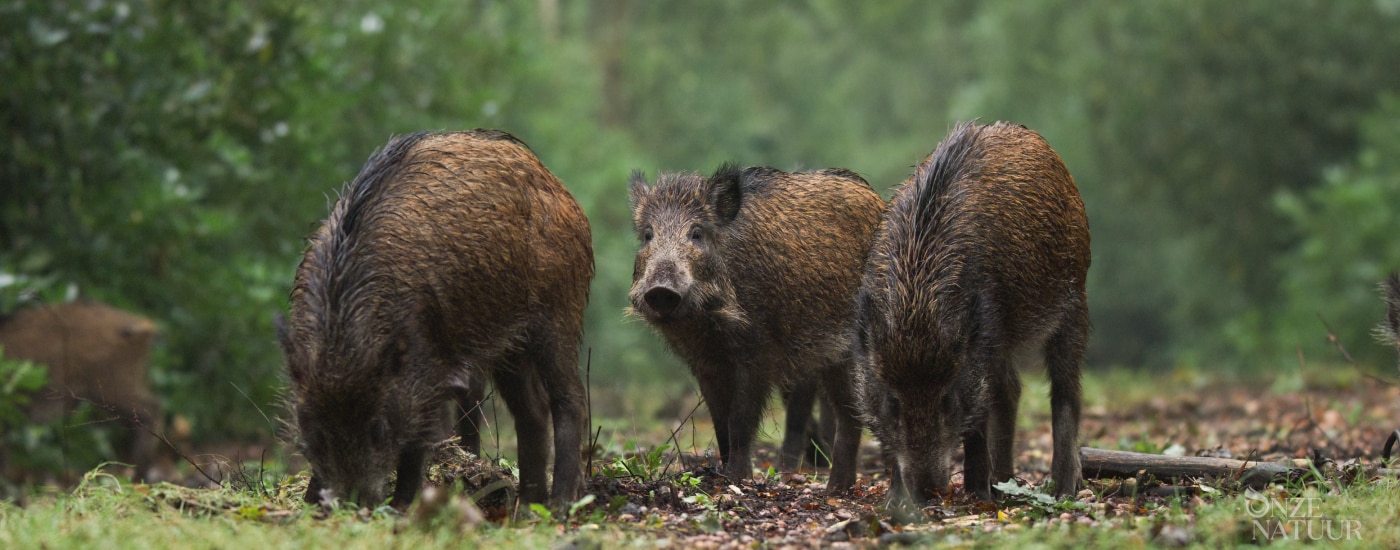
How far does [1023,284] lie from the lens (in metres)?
6.43

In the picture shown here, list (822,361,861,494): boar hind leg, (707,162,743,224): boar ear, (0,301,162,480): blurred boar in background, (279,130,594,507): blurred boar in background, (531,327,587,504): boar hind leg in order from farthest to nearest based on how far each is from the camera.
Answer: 1. (0,301,162,480): blurred boar in background
2. (707,162,743,224): boar ear
3. (822,361,861,494): boar hind leg
4. (531,327,587,504): boar hind leg
5. (279,130,594,507): blurred boar in background

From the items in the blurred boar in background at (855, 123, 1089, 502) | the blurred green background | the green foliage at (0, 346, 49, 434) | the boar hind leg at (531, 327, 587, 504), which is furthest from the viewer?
the blurred green background

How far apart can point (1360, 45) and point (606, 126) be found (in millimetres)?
16694

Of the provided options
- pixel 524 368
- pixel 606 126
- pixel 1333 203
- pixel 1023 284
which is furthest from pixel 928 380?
pixel 606 126

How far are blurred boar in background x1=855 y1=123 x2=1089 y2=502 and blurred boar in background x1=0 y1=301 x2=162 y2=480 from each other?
7049 mm

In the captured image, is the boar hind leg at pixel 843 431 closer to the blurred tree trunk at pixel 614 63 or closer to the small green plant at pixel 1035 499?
the small green plant at pixel 1035 499

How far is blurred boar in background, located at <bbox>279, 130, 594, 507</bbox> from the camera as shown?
16.8 ft

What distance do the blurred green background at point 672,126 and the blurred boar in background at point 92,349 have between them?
0.77 feet

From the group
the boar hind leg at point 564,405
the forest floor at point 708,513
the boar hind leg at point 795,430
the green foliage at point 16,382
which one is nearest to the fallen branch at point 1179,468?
the forest floor at point 708,513

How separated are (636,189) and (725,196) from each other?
0.55 m

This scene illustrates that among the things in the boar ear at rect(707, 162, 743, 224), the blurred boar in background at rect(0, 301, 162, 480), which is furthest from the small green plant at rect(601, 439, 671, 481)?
the blurred boar in background at rect(0, 301, 162, 480)

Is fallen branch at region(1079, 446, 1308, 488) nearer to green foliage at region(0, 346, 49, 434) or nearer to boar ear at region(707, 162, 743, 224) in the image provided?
boar ear at region(707, 162, 743, 224)

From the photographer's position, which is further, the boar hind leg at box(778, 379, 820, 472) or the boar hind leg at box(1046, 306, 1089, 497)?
the boar hind leg at box(778, 379, 820, 472)

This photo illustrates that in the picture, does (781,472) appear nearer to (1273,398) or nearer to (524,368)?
(524,368)
